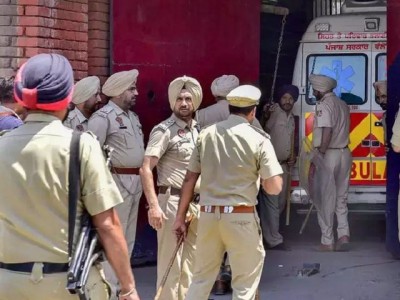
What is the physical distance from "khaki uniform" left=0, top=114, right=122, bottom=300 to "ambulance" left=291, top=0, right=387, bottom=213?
26.6ft

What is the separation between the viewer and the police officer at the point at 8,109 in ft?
19.9

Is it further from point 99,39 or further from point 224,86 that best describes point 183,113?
point 99,39

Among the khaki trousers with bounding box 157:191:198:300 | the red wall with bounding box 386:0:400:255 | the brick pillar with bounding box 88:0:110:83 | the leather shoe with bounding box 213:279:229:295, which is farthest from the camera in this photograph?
the red wall with bounding box 386:0:400:255

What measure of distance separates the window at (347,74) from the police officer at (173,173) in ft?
16.8

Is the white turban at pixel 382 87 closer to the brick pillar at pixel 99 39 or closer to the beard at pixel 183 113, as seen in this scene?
the brick pillar at pixel 99 39

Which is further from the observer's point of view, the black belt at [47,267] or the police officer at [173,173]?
the police officer at [173,173]

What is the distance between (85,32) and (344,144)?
3.55 metres

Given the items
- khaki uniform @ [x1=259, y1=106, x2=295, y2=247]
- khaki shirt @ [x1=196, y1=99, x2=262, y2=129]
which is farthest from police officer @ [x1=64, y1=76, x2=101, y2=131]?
khaki uniform @ [x1=259, y1=106, x2=295, y2=247]

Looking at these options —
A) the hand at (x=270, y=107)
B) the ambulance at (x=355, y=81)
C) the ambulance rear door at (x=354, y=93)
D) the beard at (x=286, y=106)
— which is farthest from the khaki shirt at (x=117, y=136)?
the ambulance rear door at (x=354, y=93)

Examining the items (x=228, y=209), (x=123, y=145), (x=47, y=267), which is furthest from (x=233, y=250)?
(x=47, y=267)

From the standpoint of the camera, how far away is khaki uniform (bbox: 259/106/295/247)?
11523 millimetres

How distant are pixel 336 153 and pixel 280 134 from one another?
73 centimetres

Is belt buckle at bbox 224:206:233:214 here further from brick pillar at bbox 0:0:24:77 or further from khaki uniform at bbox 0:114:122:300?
brick pillar at bbox 0:0:24:77

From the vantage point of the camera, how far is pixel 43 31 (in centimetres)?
855
